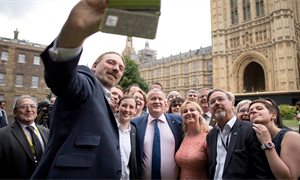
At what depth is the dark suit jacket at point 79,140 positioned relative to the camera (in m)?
1.58

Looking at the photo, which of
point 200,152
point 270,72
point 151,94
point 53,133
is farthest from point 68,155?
point 270,72

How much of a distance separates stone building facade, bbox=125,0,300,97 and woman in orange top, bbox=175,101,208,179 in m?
34.5

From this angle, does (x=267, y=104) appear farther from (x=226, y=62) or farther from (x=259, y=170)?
(x=226, y=62)

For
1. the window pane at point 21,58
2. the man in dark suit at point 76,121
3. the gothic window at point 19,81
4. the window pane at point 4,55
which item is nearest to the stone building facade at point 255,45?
the window pane at point 21,58

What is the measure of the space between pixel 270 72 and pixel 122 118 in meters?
37.4

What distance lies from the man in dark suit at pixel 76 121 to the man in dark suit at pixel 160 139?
6.40ft

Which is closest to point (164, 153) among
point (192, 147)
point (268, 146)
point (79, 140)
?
point (192, 147)

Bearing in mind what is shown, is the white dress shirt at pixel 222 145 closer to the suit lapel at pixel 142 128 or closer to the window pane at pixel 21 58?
the suit lapel at pixel 142 128

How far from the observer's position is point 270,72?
36.5m

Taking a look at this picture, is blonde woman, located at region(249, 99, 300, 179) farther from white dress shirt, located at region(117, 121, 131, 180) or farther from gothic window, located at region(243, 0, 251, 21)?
gothic window, located at region(243, 0, 251, 21)

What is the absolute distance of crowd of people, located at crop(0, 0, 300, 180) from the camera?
1.40 m

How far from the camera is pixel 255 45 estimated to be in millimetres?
38156

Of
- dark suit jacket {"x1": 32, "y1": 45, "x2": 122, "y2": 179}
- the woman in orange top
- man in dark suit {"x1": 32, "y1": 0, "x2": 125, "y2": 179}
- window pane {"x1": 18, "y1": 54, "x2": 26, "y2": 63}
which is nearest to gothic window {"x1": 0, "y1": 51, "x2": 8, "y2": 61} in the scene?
window pane {"x1": 18, "y1": 54, "x2": 26, "y2": 63}

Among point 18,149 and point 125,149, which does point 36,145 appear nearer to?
point 18,149
